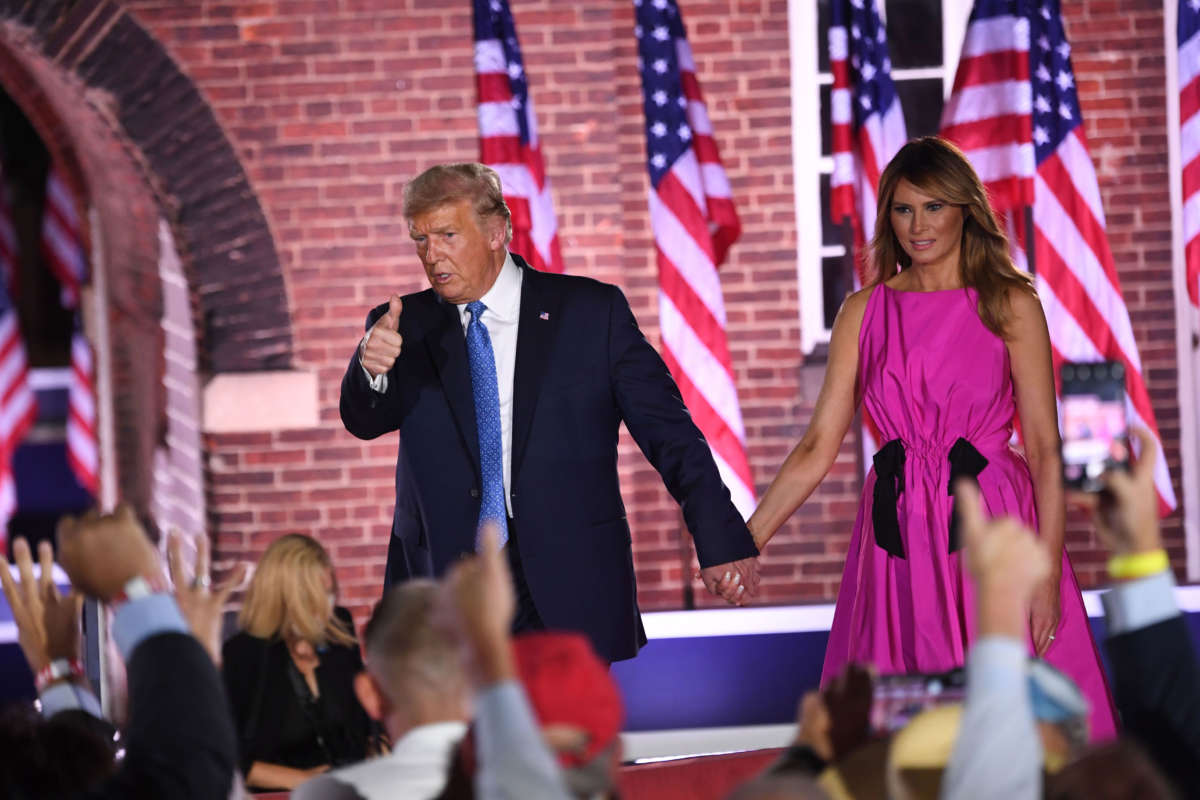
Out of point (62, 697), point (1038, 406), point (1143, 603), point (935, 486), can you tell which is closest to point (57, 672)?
point (62, 697)

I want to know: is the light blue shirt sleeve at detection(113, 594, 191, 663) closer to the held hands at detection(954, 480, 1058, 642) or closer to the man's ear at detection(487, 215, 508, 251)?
the held hands at detection(954, 480, 1058, 642)

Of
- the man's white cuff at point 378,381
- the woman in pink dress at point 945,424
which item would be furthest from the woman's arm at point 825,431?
the man's white cuff at point 378,381

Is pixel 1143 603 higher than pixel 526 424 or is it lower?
lower

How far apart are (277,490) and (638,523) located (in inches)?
68.3

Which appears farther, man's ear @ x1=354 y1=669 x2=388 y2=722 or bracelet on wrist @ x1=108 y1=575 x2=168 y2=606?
man's ear @ x1=354 y1=669 x2=388 y2=722

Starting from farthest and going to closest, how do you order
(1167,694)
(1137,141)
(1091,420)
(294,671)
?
(1137,141)
(294,671)
(1091,420)
(1167,694)

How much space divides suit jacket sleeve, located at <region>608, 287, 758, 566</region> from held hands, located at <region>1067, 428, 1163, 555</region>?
6.56 ft

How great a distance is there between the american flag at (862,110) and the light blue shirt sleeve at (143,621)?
4.61 metres

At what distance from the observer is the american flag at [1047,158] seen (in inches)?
232

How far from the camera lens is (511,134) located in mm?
5969

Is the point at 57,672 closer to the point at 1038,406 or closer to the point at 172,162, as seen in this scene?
the point at 1038,406

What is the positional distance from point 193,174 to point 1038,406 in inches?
178

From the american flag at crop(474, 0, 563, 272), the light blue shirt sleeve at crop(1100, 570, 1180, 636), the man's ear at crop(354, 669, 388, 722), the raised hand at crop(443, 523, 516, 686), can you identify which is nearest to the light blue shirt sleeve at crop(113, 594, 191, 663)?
the man's ear at crop(354, 669, 388, 722)

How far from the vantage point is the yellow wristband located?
5.16ft
